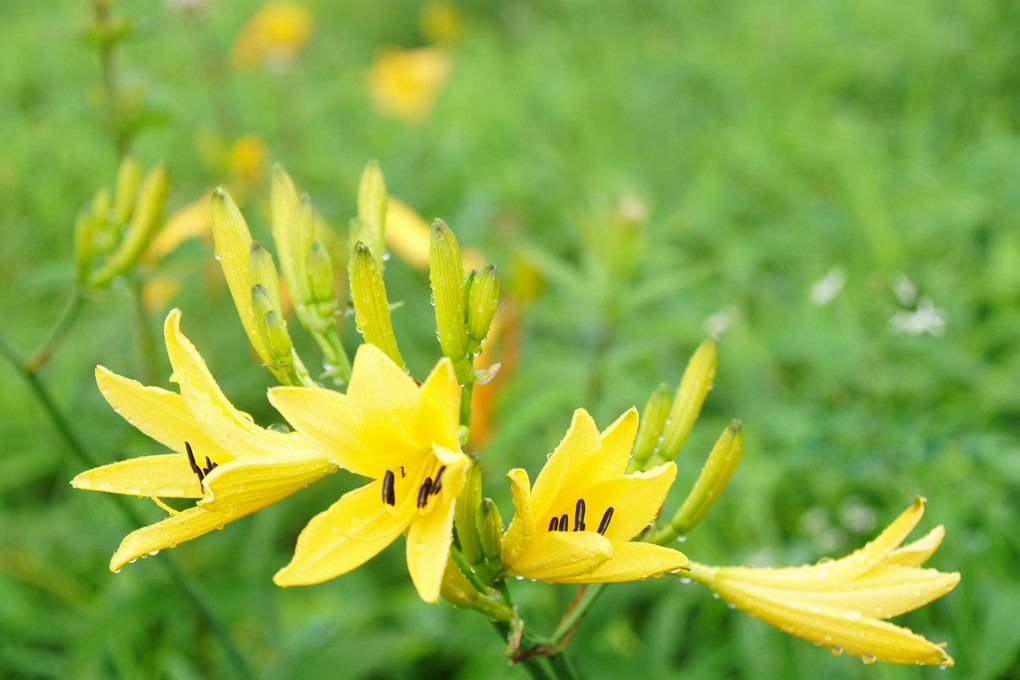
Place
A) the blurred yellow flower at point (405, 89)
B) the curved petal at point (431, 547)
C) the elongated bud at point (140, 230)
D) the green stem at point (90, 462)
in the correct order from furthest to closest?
the blurred yellow flower at point (405, 89), the elongated bud at point (140, 230), the green stem at point (90, 462), the curved petal at point (431, 547)

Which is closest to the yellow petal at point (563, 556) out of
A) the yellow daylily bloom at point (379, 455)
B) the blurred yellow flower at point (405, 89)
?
the yellow daylily bloom at point (379, 455)

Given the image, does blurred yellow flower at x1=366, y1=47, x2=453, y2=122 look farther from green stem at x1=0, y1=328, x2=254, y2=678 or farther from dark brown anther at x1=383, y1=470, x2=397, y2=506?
dark brown anther at x1=383, y1=470, x2=397, y2=506

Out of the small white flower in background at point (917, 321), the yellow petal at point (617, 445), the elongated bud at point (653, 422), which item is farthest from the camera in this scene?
the small white flower in background at point (917, 321)

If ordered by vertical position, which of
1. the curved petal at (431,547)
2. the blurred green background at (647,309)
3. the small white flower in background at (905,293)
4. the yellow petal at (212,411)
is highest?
the yellow petal at (212,411)

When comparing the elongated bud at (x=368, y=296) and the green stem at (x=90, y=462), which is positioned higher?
the elongated bud at (x=368, y=296)

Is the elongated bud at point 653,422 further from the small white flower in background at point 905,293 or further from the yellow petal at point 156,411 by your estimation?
the small white flower in background at point 905,293

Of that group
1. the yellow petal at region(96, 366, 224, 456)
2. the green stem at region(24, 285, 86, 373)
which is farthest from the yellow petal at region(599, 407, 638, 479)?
the green stem at region(24, 285, 86, 373)

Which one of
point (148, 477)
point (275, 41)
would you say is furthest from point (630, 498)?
point (275, 41)
